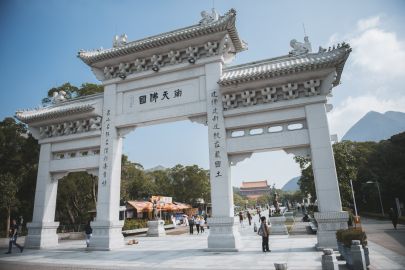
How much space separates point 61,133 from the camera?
15.4 meters

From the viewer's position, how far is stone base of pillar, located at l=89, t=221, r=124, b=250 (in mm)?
12500

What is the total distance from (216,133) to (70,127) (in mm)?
8407

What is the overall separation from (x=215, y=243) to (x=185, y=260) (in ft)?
6.04

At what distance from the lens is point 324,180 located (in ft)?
34.1

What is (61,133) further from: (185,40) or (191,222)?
(191,222)

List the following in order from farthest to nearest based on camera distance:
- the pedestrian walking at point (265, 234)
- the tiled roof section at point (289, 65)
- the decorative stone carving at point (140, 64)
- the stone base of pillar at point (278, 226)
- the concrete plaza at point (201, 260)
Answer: the stone base of pillar at point (278, 226) < the decorative stone carving at point (140, 64) < the tiled roof section at point (289, 65) < the pedestrian walking at point (265, 234) < the concrete plaza at point (201, 260)

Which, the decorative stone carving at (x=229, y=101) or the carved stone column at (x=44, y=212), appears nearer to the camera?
the decorative stone carving at (x=229, y=101)

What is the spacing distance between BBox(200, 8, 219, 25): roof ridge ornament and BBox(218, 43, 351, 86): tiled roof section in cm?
252

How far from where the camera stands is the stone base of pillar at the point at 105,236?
12500 millimetres

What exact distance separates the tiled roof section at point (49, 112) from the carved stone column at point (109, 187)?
110cm

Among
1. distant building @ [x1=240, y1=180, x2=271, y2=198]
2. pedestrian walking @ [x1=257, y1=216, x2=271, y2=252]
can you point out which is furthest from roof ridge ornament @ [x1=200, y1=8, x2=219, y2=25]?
distant building @ [x1=240, y1=180, x2=271, y2=198]

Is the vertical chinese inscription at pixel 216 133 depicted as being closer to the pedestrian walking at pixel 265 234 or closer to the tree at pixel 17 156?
the pedestrian walking at pixel 265 234

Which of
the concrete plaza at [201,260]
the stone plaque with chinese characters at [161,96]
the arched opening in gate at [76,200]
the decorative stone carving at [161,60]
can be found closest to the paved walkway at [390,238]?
the concrete plaza at [201,260]

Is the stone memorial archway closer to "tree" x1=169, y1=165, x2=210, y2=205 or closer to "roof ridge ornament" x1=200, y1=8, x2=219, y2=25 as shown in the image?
"roof ridge ornament" x1=200, y1=8, x2=219, y2=25
